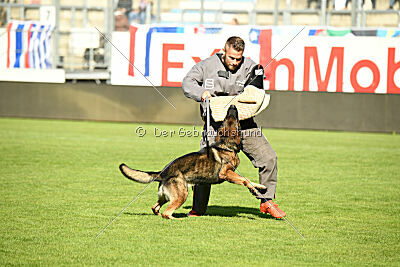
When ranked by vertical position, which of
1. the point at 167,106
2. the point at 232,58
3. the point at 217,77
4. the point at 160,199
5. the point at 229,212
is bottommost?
the point at 167,106

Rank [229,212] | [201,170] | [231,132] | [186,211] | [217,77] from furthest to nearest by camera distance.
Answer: [186,211] → [229,212] → [217,77] → [231,132] → [201,170]

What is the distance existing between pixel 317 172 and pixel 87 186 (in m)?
4.43

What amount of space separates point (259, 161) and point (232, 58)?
1224 mm

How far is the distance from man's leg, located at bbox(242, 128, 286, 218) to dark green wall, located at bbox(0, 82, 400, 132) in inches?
525

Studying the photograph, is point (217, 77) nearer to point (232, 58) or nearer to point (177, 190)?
point (232, 58)

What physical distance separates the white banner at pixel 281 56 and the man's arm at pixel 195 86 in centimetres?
1385

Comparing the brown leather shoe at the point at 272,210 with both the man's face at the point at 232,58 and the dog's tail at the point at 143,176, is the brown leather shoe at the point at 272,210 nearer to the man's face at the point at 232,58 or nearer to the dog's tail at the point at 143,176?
the dog's tail at the point at 143,176

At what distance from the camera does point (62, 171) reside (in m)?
11.8

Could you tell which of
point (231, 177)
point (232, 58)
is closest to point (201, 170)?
point (231, 177)

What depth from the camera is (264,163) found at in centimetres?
798

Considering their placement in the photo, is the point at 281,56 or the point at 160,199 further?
the point at 281,56

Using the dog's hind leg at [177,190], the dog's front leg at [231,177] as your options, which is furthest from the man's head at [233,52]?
the dog's hind leg at [177,190]

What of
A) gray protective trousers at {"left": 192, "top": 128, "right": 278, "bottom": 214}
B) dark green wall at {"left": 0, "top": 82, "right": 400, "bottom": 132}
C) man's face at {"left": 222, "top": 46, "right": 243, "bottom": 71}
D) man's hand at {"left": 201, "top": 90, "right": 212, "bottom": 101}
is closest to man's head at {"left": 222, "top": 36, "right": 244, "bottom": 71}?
man's face at {"left": 222, "top": 46, "right": 243, "bottom": 71}

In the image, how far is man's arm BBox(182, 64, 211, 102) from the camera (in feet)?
25.3
